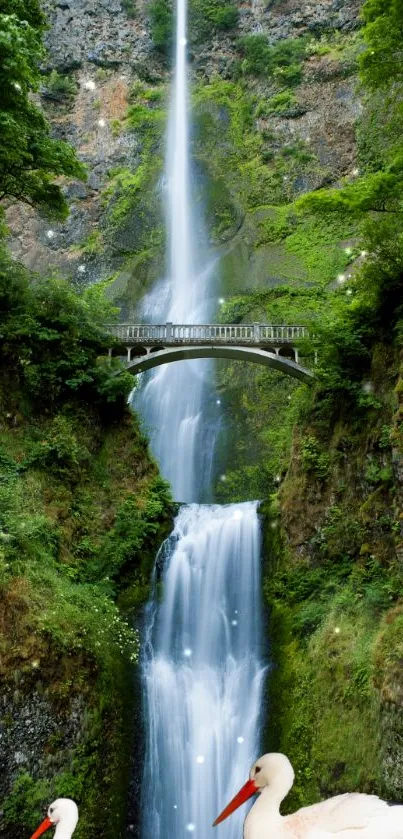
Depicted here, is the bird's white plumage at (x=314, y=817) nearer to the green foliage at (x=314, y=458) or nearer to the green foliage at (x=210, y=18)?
the green foliage at (x=314, y=458)

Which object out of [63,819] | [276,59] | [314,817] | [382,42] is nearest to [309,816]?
[314,817]

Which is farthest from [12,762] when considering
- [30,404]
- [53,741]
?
[30,404]

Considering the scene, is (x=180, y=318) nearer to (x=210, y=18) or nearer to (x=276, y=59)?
(x=276, y=59)

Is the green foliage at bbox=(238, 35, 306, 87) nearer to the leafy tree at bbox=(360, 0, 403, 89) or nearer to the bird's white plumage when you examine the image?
the leafy tree at bbox=(360, 0, 403, 89)

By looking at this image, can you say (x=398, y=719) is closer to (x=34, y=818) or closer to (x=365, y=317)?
(x=34, y=818)

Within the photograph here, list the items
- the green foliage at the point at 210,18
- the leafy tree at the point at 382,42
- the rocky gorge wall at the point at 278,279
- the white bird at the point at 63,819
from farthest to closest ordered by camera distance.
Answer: the green foliage at the point at 210,18, the leafy tree at the point at 382,42, the rocky gorge wall at the point at 278,279, the white bird at the point at 63,819

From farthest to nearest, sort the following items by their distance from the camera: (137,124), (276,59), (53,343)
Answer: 1. (137,124)
2. (276,59)
3. (53,343)

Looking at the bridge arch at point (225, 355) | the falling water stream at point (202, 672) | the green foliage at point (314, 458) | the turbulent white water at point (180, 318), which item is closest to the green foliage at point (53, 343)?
the bridge arch at point (225, 355)
